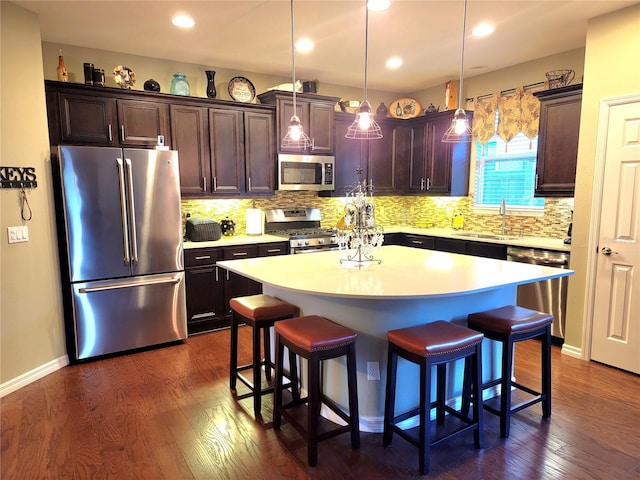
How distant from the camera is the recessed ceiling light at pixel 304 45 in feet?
12.5

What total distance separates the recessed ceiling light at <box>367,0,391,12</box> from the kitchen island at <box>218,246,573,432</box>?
6.20 feet

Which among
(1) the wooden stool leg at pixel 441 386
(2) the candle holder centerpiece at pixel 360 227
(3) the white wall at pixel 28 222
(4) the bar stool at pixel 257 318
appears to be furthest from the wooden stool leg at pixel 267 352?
(3) the white wall at pixel 28 222

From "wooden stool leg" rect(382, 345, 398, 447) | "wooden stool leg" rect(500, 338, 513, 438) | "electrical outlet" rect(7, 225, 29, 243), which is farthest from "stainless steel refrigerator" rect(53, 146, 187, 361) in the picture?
"wooden stool leg" rect(500, 338, 513, 438)

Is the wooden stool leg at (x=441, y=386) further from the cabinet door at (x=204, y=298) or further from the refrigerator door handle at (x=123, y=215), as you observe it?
the refrigerator door handle at (x=123, y=215)

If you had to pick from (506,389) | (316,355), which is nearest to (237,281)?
(316,355)

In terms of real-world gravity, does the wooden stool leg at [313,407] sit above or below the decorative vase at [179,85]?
below

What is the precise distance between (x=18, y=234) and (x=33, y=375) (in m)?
1.10

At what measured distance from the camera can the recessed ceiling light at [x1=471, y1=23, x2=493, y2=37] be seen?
3502mm

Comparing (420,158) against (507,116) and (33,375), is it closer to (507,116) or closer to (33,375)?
(507,116)

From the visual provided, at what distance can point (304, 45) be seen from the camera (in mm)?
3943

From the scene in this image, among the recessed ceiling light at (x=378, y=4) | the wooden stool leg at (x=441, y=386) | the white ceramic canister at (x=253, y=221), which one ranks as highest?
the recessed ceiling light at (x=378, y=4)

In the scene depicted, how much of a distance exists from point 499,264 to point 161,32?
→ 3.38 meters

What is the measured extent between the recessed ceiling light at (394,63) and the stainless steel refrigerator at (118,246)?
247 cm

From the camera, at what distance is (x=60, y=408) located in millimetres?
2824
